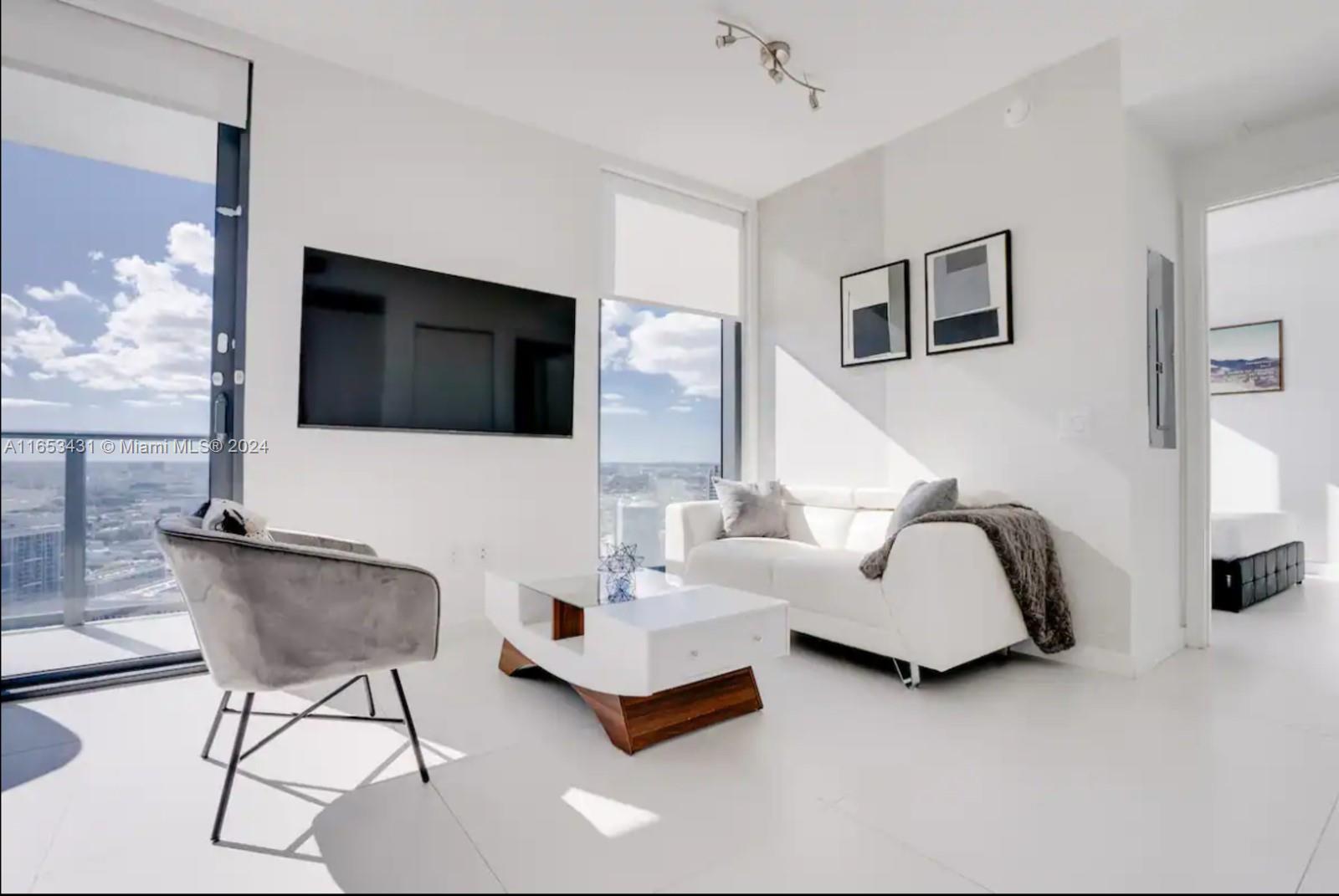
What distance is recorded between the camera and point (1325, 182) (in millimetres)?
2883

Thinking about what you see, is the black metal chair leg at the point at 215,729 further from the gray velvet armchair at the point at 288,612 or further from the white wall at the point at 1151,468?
the white wall at the point at 1151,468

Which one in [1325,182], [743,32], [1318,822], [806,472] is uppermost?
[743,32]

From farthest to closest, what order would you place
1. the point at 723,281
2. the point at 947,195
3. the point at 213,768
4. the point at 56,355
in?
1. the point at 723,281
2. the point at 947,195
3. the point at 213,768
4. the point at 56,355

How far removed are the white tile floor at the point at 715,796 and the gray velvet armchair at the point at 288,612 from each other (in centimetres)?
17

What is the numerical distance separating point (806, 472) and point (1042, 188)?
6.78ft

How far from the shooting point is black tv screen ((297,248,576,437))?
317cm

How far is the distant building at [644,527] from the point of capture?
430cm

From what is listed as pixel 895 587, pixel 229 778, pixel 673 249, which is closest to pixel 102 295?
pixel 229 778

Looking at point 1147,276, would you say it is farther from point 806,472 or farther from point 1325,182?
point 806,472

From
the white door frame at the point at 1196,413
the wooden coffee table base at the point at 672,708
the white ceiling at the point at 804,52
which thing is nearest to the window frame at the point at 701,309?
the white ceiling at the point at 804,52

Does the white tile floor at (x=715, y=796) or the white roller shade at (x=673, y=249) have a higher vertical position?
the white roller shade at (x=673, y=249)

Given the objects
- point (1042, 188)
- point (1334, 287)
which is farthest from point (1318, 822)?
point (1334, 287)

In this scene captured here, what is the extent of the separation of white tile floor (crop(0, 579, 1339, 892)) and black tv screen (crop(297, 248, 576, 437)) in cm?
138

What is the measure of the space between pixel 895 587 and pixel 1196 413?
6.25 feet
